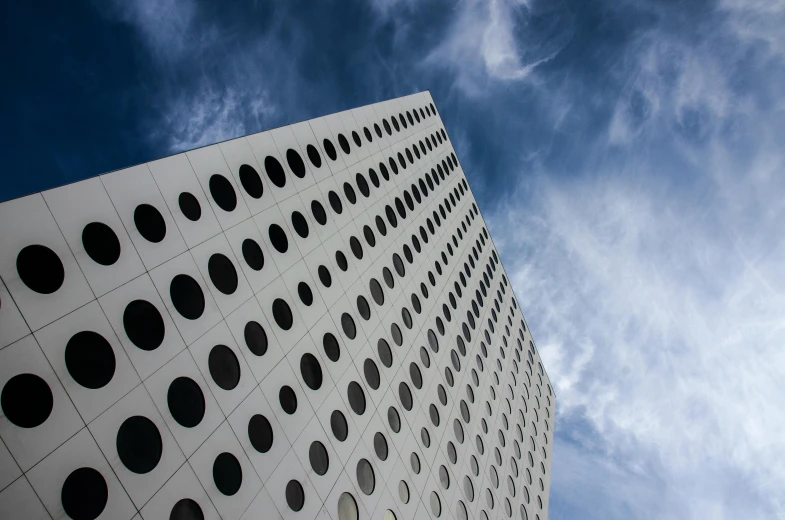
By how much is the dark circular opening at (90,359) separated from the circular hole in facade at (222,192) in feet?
21.5

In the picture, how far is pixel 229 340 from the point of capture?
14.0 metres

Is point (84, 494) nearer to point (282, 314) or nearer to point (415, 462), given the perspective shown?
point (282, 314)

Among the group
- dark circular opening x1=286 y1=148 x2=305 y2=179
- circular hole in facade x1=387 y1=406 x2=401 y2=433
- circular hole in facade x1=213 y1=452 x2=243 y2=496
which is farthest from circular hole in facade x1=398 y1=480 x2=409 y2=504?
dark circular opening x1=286 y1=148 x2=305 y2=179

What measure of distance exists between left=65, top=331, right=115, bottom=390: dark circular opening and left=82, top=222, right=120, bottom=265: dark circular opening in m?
1.93

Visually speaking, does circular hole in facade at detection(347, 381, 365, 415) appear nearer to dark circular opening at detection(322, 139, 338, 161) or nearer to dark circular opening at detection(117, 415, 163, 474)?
dark circular opening at detection(117, 415, 163, 474)

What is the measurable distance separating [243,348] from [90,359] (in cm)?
464

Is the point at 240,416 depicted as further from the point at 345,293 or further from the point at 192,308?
the point at 345,293

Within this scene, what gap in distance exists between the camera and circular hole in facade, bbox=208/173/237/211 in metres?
15.9

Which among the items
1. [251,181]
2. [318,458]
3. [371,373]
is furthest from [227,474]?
[251,181]

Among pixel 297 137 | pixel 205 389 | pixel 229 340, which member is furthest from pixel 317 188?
pixel 205 389

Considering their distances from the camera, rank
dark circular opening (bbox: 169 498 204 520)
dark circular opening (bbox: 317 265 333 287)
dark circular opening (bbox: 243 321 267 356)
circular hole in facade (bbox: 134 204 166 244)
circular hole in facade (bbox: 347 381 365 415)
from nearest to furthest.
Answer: dark circular opening (bbox: 169 498 204 520) < circular hole in facade (bbox: 134 204 166 244) < dark circular opening (bbox: 243 321 267 356) < circular hole in facade (bbox: 347 381 365 415) < dark circular opening (bbox: 317 265 333 287)

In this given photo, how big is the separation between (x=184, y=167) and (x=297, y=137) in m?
7.83

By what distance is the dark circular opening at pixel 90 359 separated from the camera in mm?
9914

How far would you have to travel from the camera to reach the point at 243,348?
14391mm
